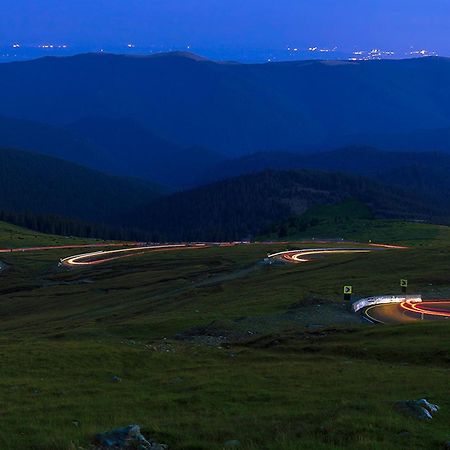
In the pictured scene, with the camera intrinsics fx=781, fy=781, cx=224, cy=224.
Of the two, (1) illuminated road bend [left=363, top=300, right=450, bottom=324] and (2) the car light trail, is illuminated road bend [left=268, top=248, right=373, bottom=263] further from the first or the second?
(1) illuminated road bend [left=363, top=300, right=450, bottom=324]

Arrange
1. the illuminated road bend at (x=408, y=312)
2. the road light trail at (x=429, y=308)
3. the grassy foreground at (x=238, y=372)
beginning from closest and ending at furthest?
the grassy foreground at (x=238, y=372)
the illuminated road bend at (x=408, y=312)
the road light trail at (x=429, y=308)

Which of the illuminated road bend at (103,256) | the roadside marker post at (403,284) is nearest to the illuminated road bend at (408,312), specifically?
the roadside marker post at (403,284)

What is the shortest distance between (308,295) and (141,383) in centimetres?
3613

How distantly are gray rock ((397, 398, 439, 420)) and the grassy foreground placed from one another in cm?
31

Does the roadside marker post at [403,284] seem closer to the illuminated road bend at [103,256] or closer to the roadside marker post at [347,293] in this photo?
the roadside marker post at [347,293]

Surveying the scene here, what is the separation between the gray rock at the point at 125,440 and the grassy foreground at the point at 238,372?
1.54ft

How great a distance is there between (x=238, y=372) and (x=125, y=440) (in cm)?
1412

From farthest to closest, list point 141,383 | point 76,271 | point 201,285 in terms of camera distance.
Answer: point 76,271 → point 201,285 → point 141,383

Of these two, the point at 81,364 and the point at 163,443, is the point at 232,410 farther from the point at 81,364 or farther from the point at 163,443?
the point at 81,364

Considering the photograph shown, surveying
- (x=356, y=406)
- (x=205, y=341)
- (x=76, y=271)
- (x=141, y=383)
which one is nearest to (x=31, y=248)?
(x=76, y=271)

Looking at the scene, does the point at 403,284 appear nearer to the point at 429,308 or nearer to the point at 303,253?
the point at 429,308

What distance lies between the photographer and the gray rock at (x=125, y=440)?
2169cm

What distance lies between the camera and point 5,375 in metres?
36.6

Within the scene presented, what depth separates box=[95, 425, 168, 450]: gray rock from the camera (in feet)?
71.2
